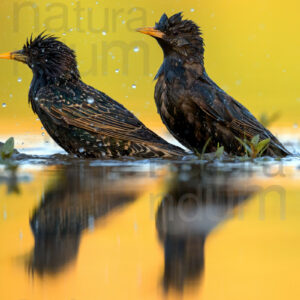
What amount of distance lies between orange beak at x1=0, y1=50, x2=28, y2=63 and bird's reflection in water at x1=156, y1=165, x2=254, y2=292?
8.68 feet

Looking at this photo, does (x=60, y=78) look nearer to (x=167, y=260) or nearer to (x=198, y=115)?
(x=198, y=115)

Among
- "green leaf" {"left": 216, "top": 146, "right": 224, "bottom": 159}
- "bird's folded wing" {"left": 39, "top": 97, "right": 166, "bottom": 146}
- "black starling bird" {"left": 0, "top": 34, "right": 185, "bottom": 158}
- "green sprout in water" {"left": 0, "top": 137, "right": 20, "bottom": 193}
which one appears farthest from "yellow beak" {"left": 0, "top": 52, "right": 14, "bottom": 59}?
"green leaf" {"left": 216, "top": 146, "right": 224, "bottom": 159}

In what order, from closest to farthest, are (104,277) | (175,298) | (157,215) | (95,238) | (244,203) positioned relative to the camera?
(175,298) < (104,277) < (95,238) < (157,215) < (244,203)

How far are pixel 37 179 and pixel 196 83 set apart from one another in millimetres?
2278

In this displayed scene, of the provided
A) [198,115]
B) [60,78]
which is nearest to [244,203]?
[198,115]

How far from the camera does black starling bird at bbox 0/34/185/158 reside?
667cm

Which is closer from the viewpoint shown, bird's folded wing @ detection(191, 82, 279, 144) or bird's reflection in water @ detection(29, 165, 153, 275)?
bird's reflection in water @ detection(29, 165, 153, 275)

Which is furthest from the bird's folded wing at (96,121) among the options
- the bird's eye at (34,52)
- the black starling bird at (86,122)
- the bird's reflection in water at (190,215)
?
the bird's reflection in water at (190,215)

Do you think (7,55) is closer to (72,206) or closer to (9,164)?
(9,164)

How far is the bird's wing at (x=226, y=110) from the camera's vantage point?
657 cm

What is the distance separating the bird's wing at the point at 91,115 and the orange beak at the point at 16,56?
0.64 m

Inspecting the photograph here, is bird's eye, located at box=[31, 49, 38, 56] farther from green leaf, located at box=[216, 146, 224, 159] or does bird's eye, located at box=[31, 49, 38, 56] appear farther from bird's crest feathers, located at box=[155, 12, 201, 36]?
green leaf, located at box=[216, 146, 224, 159]

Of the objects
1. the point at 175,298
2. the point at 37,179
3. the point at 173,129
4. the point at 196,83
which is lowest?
the point at 175,298

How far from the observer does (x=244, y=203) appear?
3768mm
